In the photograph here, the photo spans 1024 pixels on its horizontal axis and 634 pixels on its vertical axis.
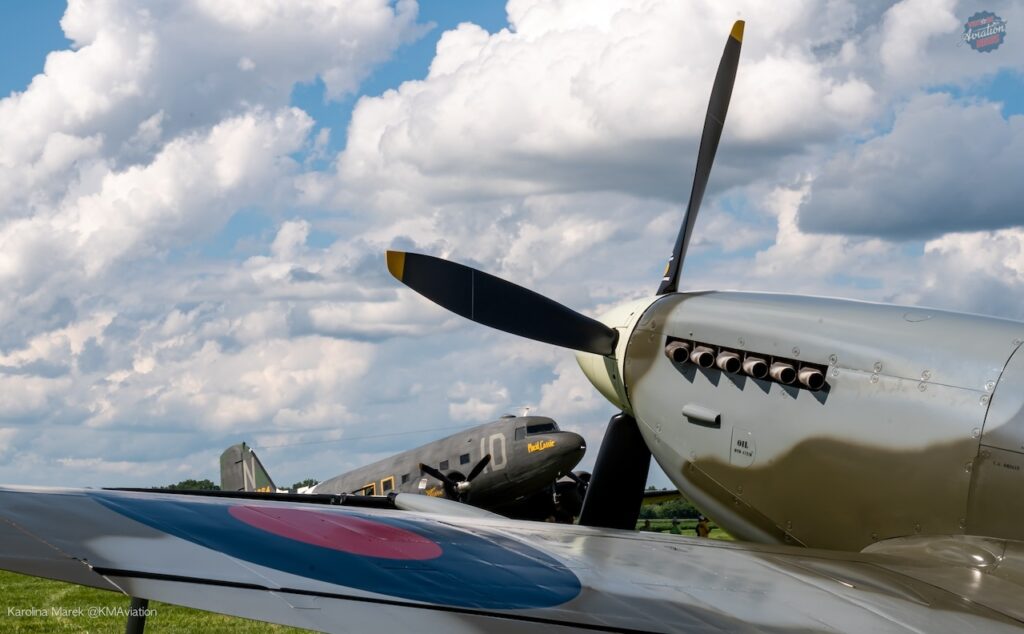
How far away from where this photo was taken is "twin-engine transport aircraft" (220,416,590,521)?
2339cm

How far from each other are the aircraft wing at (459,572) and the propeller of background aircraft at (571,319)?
3.01 metres

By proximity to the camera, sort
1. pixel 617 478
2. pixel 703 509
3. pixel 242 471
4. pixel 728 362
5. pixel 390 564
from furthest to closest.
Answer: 1. pixel 242 471
2. pixel 617 478
3. pixel 703 509
4. pixel 728 362
5. pixel 390 564

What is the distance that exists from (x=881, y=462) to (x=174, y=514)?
3917 millimetres

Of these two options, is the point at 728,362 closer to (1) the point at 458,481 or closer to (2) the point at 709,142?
(2) the point at 709,142

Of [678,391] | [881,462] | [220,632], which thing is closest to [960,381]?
[881,462]

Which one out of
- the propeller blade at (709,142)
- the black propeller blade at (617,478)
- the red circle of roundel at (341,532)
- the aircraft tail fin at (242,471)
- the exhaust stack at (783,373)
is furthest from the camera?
the aircraft tail fin at (242,471)

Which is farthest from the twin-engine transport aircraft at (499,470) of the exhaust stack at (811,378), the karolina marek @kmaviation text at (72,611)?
the exhaust stack at (811,378)

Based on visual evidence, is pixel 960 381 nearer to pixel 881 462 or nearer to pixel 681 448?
pixel 881 462

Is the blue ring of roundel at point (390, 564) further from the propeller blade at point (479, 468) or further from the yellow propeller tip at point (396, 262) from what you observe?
the propeller blade at point (479, 468)

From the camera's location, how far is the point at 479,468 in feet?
77.2

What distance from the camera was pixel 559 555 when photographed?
470 cm

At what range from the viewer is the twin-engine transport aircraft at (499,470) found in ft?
76.7

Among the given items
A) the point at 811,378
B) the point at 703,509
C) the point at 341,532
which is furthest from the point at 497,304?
the point at 341,532

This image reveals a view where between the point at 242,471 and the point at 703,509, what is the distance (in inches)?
984
